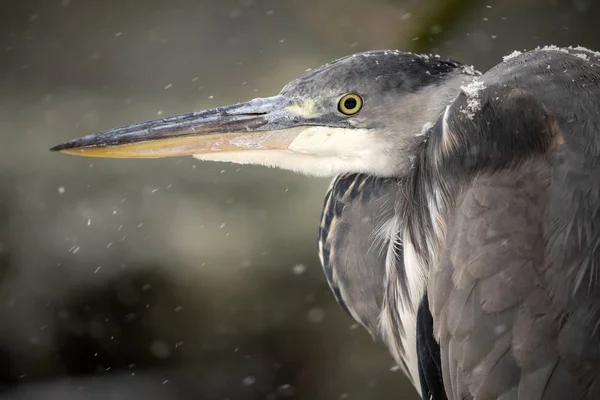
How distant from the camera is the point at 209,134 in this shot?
2.05m

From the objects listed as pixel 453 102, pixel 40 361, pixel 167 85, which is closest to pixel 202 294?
pixel 40 361

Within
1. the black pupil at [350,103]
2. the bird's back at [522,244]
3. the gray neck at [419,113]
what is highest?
the black pupil at [350,103]

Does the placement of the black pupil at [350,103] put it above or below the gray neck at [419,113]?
above

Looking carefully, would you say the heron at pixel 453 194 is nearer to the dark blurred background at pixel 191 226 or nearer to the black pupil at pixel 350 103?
the black pupil at pixel 350 103

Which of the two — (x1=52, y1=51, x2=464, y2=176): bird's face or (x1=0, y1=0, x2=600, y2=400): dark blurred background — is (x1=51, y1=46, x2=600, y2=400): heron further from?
(x1=0, y1=0, x2=600, y2=400): dark blurred background

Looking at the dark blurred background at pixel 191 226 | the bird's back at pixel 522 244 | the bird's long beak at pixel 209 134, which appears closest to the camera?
the bird's back at pixel 522 244

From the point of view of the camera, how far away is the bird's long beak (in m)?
2.04

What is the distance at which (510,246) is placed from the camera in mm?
1553

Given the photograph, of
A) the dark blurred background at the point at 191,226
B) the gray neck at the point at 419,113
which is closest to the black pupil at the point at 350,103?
the gray neck at the point at 419,113

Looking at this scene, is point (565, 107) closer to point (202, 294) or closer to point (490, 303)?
point (490, 303)

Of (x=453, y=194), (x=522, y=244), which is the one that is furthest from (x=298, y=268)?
(x=522, y=244)

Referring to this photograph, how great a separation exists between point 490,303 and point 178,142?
96 cm

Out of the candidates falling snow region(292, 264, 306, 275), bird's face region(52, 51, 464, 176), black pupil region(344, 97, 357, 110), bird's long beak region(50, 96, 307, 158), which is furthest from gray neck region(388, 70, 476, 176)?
falling snow region(292, 264, 306, 275)

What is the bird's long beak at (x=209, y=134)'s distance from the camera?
204 cm
